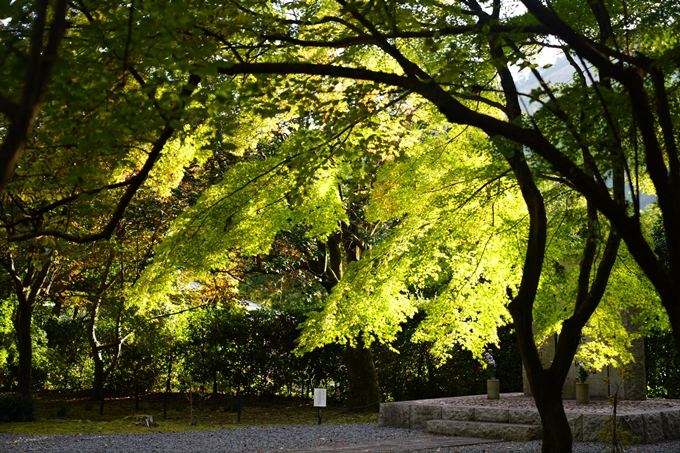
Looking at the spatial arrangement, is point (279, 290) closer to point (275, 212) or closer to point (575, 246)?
point (275, 212)

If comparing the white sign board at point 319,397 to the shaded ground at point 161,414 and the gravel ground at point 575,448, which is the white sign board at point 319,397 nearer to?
the shaded ground at point 161,414

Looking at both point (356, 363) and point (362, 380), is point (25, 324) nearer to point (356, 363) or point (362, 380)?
point (356, 363)

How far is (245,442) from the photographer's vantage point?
9867 millimetres

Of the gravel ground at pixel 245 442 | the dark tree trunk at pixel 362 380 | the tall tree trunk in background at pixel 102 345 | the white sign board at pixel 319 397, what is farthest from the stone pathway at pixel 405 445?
the tall tree trunk in background at pixel 102 345

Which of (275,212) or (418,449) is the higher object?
(275,212)

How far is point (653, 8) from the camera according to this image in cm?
545

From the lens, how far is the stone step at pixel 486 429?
30.6 ft

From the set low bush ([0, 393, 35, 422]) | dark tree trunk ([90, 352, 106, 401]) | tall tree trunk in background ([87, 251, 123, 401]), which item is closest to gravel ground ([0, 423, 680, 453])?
low bush ([0, 393, 35, 422])

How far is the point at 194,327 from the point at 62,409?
3.79m

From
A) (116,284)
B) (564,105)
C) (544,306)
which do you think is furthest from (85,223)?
(564,105)

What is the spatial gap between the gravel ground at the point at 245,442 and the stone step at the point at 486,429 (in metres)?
0.25

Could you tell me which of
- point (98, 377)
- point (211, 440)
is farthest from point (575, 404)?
point (98, 377)

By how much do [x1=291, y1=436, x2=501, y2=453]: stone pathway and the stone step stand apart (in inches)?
6.9

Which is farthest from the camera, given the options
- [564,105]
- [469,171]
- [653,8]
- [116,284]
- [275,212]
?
[116,284]
